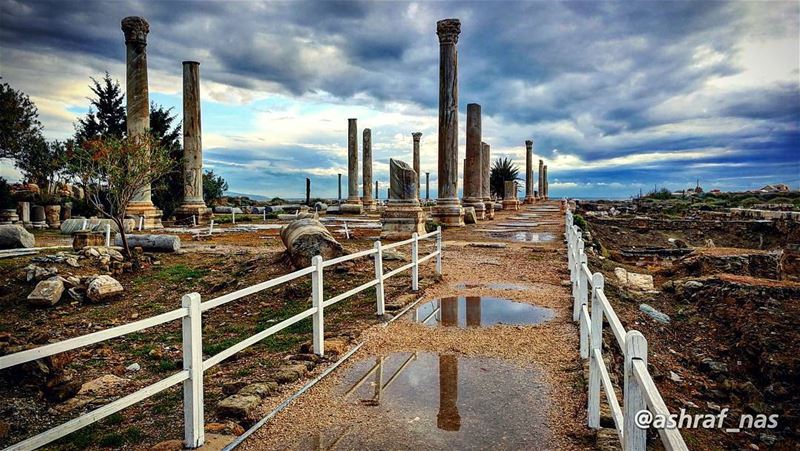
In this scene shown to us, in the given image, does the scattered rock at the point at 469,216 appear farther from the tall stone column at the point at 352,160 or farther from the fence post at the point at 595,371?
the fence post at the point at 595,371

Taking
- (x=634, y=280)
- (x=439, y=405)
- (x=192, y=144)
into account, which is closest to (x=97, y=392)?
(x=439, y=405)

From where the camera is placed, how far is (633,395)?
105 inches

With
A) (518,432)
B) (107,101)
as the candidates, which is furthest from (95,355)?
(107,101)

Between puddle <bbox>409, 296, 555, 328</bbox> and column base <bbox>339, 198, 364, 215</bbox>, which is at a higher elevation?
column base <bbox>339, 198, 364, 215</bbox>

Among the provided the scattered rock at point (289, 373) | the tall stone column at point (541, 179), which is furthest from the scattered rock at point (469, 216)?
the tall stone column at point (541, 179)

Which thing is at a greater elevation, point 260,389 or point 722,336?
point 260,389

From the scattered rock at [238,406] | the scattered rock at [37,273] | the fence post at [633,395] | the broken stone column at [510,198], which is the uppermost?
the broken stone column at [510,198]

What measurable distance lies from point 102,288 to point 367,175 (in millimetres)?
30149

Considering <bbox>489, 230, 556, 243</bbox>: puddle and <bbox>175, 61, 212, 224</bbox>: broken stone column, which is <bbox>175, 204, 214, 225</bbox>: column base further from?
<bbox>489, 230, 556, 243</bbox>: puddle

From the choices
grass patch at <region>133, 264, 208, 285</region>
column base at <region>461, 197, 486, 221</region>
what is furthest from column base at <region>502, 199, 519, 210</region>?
grass patch at <region>133, 264, 208, 285</region>

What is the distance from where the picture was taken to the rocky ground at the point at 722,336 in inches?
224

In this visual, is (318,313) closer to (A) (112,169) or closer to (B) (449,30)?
(A) (112,169)

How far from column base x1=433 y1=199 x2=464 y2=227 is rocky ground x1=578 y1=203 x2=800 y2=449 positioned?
354 inches

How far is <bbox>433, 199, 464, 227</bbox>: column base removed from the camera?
22.0m
